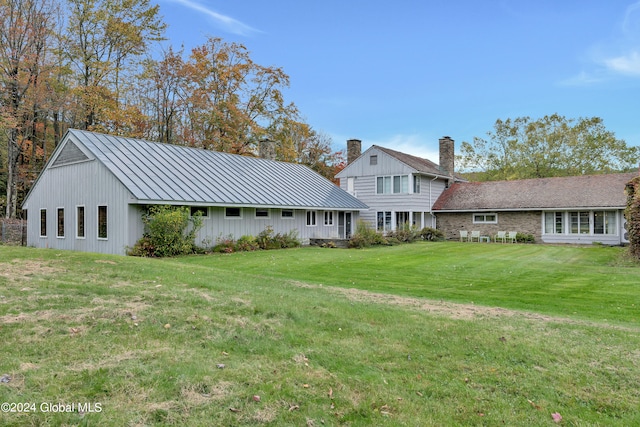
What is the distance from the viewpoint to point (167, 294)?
23.8ft

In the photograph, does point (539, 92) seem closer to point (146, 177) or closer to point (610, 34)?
point (610, 34)

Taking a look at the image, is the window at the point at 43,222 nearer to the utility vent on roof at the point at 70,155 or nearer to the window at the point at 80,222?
the utility vent on roof at the point at 70,155

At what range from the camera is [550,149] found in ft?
141

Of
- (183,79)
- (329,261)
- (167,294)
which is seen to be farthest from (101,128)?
(167,294)

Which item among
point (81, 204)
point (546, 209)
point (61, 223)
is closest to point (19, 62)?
point (61, 223)

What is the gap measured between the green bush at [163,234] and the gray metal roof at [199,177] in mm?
604

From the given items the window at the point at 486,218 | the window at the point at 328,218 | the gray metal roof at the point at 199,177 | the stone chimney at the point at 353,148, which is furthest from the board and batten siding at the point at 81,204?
the window at the point at 486,218

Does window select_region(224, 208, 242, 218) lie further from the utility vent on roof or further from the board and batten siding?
the utility vent on roof

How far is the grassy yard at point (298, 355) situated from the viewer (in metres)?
3.52

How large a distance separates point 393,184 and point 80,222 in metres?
19.0

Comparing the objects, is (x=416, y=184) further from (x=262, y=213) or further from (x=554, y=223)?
(x=262, y=213)

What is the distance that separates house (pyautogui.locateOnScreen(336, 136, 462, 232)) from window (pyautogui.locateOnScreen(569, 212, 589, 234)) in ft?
28.1

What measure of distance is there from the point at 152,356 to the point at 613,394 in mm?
4542

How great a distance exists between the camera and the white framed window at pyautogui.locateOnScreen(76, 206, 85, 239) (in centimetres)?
1898
